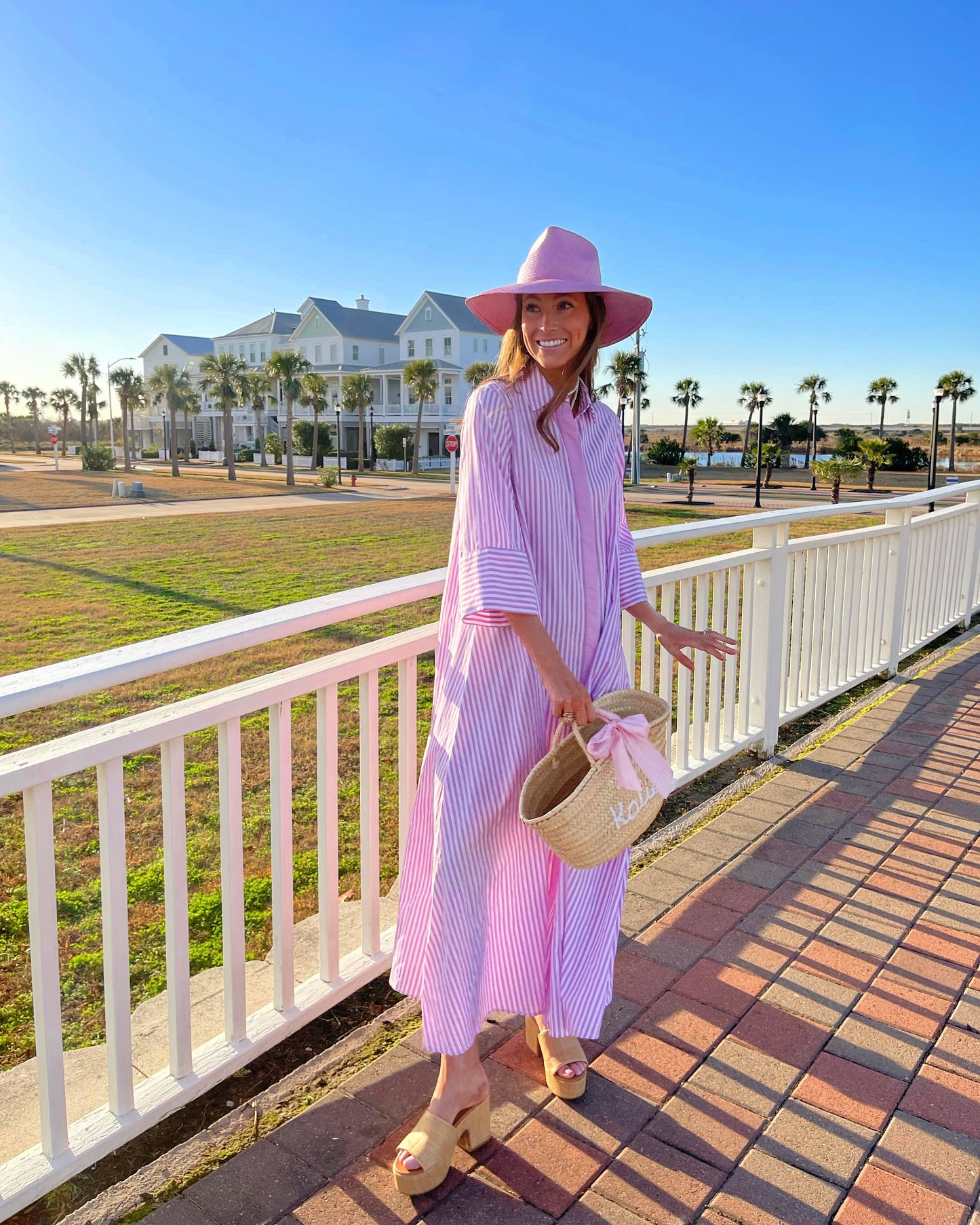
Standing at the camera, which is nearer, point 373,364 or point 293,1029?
point 293,1029

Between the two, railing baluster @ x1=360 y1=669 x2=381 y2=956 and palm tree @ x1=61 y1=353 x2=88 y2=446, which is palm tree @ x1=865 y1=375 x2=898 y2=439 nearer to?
palm tree @ x1=61 y1=353 x2=88 y2=446

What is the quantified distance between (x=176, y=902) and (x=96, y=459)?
46252mm

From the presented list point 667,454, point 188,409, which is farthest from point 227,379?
point 667,454

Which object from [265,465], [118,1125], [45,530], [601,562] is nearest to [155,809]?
[118,1125]

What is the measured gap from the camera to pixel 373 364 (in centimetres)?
5800

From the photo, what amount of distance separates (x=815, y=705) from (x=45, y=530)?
15.4 metres

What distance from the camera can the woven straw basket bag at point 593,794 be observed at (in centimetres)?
154

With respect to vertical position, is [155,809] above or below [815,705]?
below

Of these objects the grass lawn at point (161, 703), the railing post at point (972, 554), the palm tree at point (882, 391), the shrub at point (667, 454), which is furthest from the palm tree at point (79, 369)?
the railing post at point (972, 554)

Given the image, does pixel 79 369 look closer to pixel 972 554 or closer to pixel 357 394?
pixel 357 394

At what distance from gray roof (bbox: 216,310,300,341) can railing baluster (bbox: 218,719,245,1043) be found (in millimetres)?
63723

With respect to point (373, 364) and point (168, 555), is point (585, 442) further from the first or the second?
point (373, 364)

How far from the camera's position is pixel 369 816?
2143mm

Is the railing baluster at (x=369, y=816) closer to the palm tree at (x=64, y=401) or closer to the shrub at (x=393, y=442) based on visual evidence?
the shrub at (x=393, y=442)
